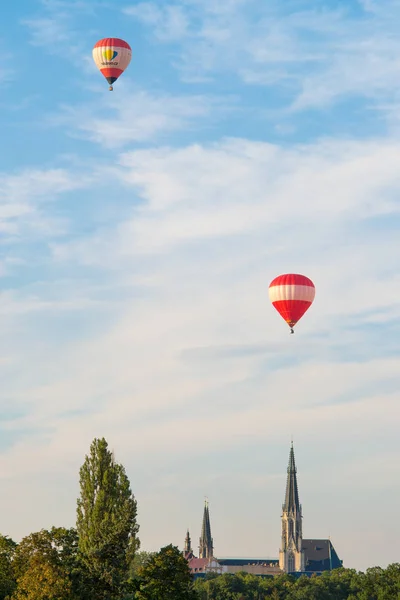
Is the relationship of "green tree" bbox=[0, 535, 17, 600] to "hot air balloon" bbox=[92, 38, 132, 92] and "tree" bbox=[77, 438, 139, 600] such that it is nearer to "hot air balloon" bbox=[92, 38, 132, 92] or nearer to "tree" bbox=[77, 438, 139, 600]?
"tree" bbox=[77, 438, 139, 600]

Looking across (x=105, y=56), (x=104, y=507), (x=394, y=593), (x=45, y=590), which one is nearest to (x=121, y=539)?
(x=104, y=507)

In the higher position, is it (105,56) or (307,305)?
(105,56)

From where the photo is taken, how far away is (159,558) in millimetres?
78250

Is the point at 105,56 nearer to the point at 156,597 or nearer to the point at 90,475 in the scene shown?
the point at 90,475

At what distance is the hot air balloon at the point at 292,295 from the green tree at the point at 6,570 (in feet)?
103

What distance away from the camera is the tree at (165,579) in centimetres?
7700

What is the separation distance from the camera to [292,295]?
9894 cm

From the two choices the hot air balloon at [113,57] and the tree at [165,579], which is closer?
the tree at [165,579]

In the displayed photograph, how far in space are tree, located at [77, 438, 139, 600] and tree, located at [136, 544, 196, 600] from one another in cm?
213

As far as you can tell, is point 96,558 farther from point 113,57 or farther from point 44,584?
point 113,57

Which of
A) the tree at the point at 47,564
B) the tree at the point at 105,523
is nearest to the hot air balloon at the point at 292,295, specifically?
the tree at the point at 105,523

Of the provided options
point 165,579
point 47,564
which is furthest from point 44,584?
point 165,579

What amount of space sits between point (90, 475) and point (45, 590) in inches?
439

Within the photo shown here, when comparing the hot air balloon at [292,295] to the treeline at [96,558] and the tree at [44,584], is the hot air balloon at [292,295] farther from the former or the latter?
the tree at [44,584]
